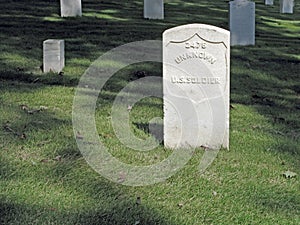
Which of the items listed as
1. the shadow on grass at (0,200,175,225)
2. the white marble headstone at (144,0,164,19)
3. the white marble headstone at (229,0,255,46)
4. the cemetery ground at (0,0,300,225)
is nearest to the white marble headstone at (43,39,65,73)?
the cemetery ground at (0,0,300,225)

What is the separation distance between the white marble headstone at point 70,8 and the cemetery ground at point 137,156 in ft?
12.4

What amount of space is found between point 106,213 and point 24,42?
28.4 feet

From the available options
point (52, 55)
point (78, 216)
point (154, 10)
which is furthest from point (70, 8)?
point (78, 216)

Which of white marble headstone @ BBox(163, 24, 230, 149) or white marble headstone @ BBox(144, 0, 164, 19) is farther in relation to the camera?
white marble headstone @ BBox(144, 0, 164, 19)

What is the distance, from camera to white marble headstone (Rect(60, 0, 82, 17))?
15.8m

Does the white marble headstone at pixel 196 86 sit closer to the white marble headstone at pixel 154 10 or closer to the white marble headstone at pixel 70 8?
the white marble headstone at pixel 70 8

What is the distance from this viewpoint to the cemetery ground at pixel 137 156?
4523mm

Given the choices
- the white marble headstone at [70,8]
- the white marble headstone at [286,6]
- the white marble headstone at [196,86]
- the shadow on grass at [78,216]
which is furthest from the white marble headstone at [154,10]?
the shadow on grass at [78,216]

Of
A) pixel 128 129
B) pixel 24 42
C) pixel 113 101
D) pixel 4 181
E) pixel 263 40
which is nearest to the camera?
pixel 4 181

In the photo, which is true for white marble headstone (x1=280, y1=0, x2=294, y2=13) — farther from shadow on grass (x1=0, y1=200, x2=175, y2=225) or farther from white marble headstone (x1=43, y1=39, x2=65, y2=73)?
shadow on grass (x1=0, y1=200, x2=175, y2=225)

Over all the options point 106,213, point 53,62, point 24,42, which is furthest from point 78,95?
point 24,42

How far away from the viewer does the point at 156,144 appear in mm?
6027

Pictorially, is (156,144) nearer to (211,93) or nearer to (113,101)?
(211,93)

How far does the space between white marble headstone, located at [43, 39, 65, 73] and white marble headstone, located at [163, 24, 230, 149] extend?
171 inches
